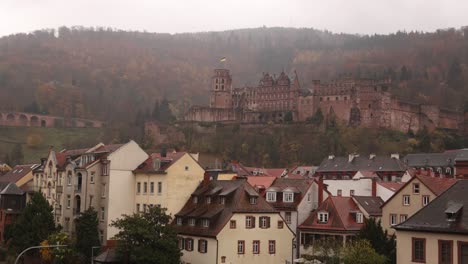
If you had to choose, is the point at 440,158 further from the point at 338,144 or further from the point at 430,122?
the point at 430,122

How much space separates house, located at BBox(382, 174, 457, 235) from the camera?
6016 centimetres

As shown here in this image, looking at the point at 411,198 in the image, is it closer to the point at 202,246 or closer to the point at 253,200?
the point at 253,200

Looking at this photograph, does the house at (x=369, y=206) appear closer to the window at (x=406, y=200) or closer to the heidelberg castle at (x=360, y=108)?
the window at (x=406, y=200)

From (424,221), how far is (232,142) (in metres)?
132

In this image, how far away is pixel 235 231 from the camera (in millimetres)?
60656

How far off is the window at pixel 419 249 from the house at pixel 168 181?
85.9 feet

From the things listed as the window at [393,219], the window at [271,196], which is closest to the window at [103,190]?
the window at [271,196]

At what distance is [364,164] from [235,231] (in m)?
68.2

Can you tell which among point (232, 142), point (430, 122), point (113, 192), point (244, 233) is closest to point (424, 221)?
point (244, 233)

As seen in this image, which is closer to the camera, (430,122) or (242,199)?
(242,199)

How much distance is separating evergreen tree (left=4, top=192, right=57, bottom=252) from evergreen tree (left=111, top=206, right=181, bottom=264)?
542 inches

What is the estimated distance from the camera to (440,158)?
424 ft

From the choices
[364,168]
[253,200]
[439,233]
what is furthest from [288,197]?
[364,168]

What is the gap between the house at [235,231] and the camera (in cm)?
6016
